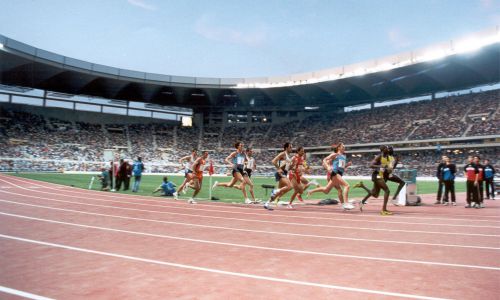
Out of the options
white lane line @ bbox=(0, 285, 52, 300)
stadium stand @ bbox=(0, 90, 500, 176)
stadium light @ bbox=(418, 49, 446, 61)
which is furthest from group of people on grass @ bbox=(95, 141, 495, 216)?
stadium light @ bbox=(418, 49, 446, 61)

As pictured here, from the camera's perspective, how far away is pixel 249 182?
40.3ft

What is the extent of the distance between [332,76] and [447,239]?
50.8m

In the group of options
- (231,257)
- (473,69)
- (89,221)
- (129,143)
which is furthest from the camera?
(129,143)

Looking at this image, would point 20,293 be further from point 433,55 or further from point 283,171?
point 433,55

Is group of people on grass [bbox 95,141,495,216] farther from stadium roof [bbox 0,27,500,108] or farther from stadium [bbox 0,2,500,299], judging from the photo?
stadium roof [bbox 0,27,500,108]

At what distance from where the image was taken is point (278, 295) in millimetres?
3252

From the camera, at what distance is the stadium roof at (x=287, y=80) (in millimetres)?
43062

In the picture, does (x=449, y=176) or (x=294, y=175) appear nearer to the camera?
(x=294, y=175)

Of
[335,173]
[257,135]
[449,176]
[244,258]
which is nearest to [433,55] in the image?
[257,135]

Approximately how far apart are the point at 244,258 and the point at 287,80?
57035mm

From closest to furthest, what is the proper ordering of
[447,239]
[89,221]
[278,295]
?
[278,295]
[447,239]
[89,221]

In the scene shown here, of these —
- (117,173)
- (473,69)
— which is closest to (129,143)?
(117,173)

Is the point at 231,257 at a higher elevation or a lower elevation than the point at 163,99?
lower

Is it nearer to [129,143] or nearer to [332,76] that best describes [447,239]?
[332,76]
